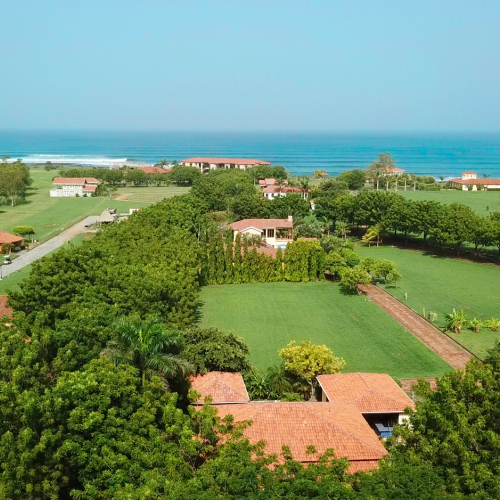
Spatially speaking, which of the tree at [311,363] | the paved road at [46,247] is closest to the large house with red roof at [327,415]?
the tree at [311,363]

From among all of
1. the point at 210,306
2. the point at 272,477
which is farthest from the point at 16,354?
the point at 210,306

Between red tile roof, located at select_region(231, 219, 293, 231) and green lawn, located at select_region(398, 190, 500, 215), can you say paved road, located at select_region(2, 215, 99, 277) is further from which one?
green lawn, located at select_region(398, 190, 500, 215)

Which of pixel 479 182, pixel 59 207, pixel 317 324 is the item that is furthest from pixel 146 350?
pixel 479 182

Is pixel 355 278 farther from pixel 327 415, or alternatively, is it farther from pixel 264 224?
pixel 327 415

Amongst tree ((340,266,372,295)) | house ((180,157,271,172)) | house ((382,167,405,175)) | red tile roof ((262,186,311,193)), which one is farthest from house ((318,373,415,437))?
house ((180,157,271,172))

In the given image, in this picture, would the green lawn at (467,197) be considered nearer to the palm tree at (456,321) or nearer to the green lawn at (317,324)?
the green lawn at (317,324)

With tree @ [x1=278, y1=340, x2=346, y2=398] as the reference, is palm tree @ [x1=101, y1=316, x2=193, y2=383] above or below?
above

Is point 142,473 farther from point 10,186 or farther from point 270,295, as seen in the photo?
point 10,186
